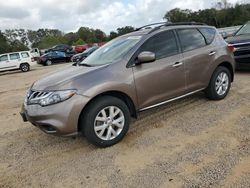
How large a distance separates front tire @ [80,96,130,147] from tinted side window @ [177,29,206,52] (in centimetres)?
176

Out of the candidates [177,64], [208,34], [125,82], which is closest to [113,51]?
[125,82]

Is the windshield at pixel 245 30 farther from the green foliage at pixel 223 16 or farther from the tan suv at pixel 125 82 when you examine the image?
the green foliage at pixel 223 16

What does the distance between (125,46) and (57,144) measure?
1.92 m

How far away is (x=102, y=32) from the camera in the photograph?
8519 cm

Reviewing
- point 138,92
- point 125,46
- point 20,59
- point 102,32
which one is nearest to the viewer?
point 138,92

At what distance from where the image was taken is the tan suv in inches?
155

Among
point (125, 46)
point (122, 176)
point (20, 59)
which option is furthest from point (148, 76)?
point (20, 59)

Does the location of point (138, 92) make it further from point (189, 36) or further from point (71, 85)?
point (189, 36)

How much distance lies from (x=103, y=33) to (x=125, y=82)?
81632 mm

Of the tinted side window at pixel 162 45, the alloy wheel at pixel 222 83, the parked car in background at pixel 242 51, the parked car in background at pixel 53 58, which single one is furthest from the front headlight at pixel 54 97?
the parked car in background at pixel 53 58

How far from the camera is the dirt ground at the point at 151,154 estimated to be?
3314mm

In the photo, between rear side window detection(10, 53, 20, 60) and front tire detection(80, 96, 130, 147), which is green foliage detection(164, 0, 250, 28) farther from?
front tire detection(80, 96, 130, 147)

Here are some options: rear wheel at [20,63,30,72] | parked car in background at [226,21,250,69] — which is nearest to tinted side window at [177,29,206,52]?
parked car in background at [226,21,250,69]

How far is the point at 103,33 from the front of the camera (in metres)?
83.9
